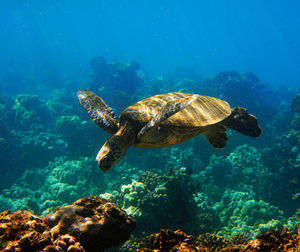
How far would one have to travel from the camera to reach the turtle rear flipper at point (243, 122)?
4.25m

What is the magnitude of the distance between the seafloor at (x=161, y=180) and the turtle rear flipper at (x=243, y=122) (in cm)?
247

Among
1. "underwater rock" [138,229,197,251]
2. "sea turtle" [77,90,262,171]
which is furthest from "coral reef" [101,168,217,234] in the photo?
"underwater rock" [138,229,197,251]

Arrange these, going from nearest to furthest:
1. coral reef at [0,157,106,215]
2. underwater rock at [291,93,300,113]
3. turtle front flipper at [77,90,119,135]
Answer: turtle front flipper at [77,90,119,135]
coral reef at [0,157,106,215]
underwater rock at [291,93,300,113]

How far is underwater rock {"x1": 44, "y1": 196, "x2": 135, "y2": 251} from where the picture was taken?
206cm

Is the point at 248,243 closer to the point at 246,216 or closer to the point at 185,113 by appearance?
the point at 185,113

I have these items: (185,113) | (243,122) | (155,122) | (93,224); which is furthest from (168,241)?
(243,122)

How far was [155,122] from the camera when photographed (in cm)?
276

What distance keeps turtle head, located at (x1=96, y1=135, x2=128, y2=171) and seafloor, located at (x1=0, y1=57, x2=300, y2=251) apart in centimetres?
66

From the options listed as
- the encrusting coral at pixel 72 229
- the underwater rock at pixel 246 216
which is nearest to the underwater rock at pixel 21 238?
the encrusting coral at pixel 72 229

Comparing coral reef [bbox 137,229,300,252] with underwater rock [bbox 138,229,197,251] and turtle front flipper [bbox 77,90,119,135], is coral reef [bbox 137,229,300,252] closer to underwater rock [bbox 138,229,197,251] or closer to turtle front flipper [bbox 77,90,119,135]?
underwater rock [bbox 138,229,197,251]

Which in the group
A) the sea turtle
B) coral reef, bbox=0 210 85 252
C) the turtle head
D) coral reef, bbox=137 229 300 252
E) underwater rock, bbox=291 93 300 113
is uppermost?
underwater rock, bbox=291 93 300 113

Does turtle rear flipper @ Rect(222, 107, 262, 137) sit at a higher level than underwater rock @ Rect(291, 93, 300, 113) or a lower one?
lower

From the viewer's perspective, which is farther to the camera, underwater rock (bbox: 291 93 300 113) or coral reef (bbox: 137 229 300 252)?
underwater rock (bbox: 291 93 300 113)

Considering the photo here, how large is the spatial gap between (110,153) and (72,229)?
1.13m
